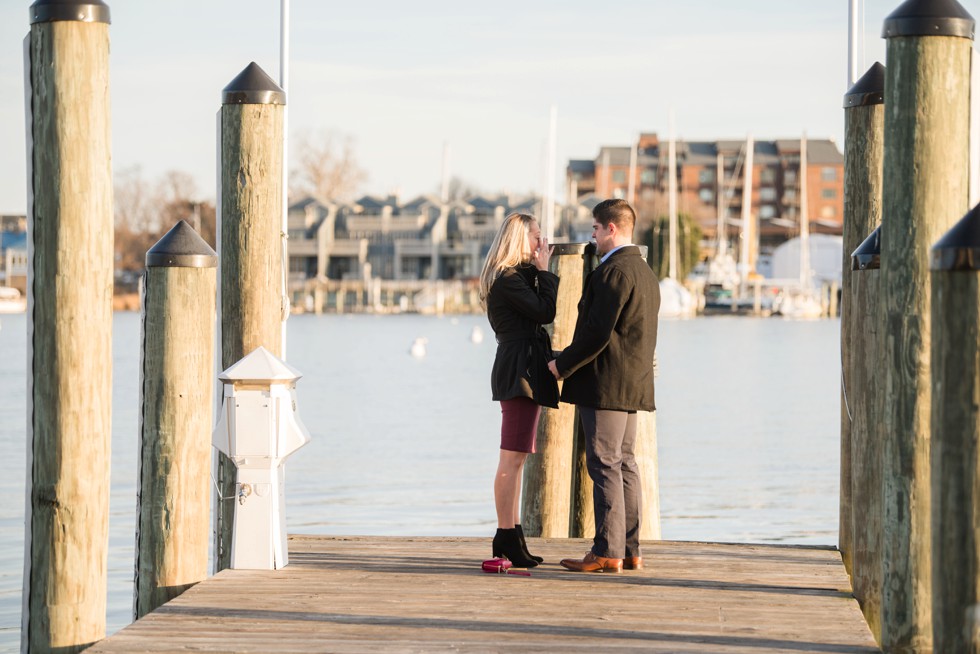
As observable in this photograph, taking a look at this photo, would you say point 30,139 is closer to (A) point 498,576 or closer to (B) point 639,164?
(A) point 498,576

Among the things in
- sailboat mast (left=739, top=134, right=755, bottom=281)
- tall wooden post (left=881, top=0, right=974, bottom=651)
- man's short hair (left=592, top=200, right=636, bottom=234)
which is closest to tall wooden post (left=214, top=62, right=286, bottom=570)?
man's short hair (left=592, top=200, right=636, bottom=234)

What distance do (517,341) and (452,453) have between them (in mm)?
19384

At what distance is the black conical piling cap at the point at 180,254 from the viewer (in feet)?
24.3

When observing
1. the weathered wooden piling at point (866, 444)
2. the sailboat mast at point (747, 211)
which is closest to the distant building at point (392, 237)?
the sailboat mast at point (747, 211)

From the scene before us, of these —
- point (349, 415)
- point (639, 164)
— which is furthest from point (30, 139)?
point (639, 164)

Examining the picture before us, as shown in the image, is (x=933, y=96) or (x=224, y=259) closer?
(x=933, y=96)

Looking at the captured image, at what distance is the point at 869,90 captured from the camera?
26.3 ft

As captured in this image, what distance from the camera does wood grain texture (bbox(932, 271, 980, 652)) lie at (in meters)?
4.89

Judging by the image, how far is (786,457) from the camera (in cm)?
2727

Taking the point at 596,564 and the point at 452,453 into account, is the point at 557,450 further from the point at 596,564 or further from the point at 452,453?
the point at 452,453

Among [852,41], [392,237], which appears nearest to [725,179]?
[392,237]

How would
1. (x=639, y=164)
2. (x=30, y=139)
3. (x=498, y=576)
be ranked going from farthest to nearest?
1. (x=639, y=164)
2. (x=498, y=576)
3. (x=30, y=139)

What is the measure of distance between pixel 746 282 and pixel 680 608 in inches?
4199

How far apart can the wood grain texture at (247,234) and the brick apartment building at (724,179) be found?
399 feet
